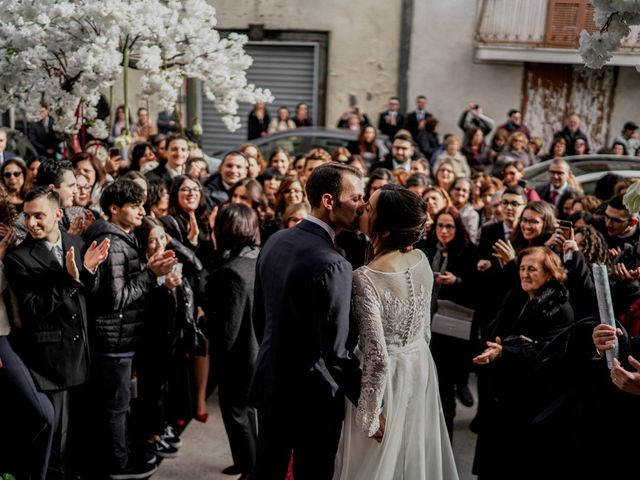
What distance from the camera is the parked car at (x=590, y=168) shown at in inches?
403

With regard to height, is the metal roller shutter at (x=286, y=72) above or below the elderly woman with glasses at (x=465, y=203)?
above

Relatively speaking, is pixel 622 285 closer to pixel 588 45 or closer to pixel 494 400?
pixel 494 400

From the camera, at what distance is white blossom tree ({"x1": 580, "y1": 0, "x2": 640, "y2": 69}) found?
2994 millimetres

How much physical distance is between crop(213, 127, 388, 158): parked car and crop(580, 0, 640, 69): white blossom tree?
9545mm

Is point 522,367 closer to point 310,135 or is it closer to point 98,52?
point 98,52

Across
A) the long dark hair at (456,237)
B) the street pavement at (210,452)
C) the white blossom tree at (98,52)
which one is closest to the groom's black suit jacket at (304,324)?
the street pavement at (210,452)

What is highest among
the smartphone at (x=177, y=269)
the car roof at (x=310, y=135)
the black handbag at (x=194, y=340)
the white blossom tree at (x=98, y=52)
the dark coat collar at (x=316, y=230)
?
the white blossom tree at (x=98, y=52)

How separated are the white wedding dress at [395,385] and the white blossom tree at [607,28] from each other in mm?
1197

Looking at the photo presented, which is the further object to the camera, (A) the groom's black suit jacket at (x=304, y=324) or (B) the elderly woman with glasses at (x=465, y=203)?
(B) the elderly woman with glasses at (x=465, y=203)

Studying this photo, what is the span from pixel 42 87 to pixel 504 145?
28.9 feet

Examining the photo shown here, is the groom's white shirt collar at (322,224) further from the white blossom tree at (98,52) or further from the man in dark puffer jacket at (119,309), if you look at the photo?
the white blossom tree at (98,52)

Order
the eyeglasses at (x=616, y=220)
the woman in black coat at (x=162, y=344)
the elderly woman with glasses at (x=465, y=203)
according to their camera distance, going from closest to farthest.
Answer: the woman in black coat at (x=162, y=344)
the eyeglasses at (x=616, y=220)
the elderly woman with glasses at (x=465, y=203)

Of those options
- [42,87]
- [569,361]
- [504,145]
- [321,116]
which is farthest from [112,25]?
[321,116]

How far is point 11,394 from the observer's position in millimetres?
4281
